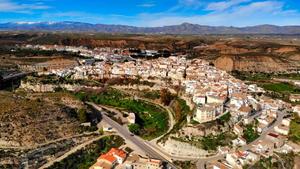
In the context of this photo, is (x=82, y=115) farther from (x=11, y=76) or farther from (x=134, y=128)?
(x=11, y=76)

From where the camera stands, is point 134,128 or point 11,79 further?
point 11,79

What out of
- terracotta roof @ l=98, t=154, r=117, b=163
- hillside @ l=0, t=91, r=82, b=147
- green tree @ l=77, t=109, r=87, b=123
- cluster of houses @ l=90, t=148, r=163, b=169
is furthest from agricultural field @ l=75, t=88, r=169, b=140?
hillside @ l=0, t=91, r=82, b=147

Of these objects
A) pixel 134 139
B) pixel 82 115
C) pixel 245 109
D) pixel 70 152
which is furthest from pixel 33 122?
pixel 245 109

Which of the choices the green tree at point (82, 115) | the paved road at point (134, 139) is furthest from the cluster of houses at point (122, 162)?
the green tree at point (82, 115)

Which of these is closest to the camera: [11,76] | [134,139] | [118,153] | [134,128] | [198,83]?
[118,153]

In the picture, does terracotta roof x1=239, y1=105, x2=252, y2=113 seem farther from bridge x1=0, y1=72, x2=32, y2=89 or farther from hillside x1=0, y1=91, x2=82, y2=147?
bridge x1=0, y1=72, x2=32, y2=89

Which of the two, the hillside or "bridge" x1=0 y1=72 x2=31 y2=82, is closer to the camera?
the hillside

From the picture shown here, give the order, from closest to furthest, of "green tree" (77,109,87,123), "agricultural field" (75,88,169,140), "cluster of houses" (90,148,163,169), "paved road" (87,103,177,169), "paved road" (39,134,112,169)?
"cluster of houses" (90,148,163,169) < "paved road" (39,134,112,169) < "paved road" (87,103,177,169) < "agricultural field" (75,88,169,140) < "green tree" (77,109,87,123)

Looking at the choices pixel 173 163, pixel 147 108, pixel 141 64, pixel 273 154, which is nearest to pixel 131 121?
pixel 147 108

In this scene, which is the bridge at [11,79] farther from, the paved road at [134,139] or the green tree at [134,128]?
the green tree at [134,128]

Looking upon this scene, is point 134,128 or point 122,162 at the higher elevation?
point 134,128
